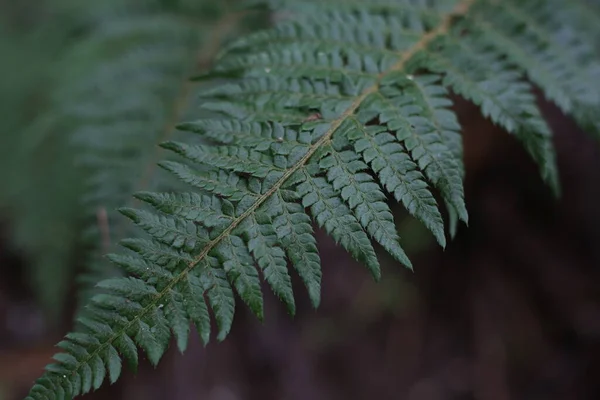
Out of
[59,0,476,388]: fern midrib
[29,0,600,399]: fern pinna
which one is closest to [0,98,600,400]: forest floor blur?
[29,0,600,399]: fern pinna

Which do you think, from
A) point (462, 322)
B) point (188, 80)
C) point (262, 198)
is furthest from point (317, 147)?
point (462, 322)

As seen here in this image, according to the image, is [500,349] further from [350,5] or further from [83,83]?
[83,83]

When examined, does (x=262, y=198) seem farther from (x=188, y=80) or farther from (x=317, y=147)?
(x=188, y=80)

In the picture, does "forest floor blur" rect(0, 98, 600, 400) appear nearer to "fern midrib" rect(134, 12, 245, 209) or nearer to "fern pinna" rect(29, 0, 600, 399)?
"fern pinna" rect(29, 0, 600, 399)

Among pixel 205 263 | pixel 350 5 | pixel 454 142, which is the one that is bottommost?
pixel 205 263

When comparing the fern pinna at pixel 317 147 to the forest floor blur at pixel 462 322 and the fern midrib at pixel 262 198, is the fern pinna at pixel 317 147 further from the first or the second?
the forest floor blur at pixel 462 322

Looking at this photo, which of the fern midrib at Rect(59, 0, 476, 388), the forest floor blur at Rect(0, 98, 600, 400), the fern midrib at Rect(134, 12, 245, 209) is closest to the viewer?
the fern midrib at Rect(59, 0, 476, 388)

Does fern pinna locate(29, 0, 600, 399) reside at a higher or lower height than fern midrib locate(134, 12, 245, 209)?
lower

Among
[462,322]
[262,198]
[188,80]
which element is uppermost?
[188,80]

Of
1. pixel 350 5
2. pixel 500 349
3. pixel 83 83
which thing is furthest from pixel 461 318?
pixel 83 83
